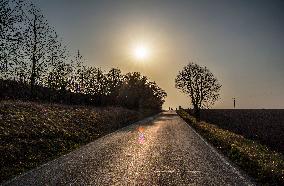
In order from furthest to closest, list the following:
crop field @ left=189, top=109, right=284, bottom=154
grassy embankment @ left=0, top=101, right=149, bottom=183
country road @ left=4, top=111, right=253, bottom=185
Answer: crop field @ left=189, top=109, right=284, bottom=154
grassy embankment @ left=0, top=101, right=149, bottom=183
country road @ left=4, top=111, right=253, bottom=185

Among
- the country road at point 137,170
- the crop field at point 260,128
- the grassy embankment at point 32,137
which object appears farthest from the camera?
the crop field at point 260,128

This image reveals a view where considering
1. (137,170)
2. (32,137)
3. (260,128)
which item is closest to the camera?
(137,170)

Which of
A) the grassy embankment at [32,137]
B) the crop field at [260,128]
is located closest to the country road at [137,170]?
the grassy embankment at [32,137]

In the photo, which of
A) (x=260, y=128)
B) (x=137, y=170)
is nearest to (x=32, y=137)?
(x=137, y=170)

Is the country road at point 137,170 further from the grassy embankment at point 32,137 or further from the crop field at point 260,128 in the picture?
the crop field at point 260,128

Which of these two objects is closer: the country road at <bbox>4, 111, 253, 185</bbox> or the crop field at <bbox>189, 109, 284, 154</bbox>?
the country road at <bbox>4, 111, 253, 185</bbox>

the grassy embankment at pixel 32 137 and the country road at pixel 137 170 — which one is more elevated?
the grassy embankment at pixel 32 137

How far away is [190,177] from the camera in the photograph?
39.3ft

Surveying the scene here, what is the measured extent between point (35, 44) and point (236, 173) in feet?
109

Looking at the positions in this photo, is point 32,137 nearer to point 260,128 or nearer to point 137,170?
point 137,170

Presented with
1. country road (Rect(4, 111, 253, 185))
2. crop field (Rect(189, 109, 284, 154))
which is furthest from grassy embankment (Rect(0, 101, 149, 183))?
crop field (Rect(189, 109, 284, 154))

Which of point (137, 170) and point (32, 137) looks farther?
point (32, 137)

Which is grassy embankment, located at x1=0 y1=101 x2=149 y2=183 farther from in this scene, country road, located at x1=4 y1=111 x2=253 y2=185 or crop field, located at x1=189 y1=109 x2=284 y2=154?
crop field, located at x1=189 y1=109 x2=284 y2=154

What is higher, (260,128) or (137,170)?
(260,128)
